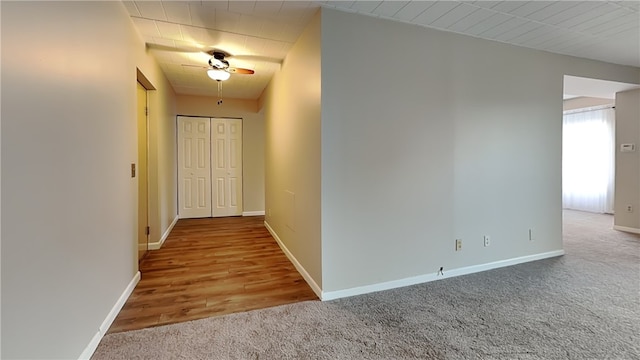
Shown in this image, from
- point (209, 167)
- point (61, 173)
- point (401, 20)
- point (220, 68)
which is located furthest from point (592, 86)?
point (209, 167)

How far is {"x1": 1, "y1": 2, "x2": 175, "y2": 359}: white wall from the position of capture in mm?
1149

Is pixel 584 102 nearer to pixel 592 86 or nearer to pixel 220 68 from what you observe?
pixel 592 86

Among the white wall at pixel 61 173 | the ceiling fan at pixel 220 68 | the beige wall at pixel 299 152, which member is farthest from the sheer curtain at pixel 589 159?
the white wall at pixel 61 173

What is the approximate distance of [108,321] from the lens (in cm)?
201

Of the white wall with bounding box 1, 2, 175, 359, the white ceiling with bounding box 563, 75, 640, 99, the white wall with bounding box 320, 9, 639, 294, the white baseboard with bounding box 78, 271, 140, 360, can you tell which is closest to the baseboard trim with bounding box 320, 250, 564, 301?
the white wall with bounding box 320, 9, 639, 294

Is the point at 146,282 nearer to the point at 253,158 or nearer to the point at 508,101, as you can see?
the point at 253,158

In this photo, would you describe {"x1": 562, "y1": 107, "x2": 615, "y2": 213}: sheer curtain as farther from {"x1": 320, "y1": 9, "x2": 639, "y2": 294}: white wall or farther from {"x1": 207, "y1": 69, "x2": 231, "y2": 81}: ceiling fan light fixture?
{"x1": 207, "y1": 69, "x2": 231, "y2": 81}: ceiling fan light fixture

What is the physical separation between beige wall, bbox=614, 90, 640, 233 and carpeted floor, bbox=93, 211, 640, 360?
8.76 feet

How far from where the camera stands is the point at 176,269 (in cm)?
312

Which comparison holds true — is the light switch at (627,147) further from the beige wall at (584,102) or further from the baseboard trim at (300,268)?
the baseboard trim at (300,268)

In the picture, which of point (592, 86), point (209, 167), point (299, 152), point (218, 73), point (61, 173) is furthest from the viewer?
point (209, 167)

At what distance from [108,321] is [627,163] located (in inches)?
281

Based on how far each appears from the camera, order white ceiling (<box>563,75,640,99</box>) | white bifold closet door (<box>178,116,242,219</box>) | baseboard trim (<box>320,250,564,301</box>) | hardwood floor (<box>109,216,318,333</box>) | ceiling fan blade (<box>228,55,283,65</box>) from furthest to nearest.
A: white bifold closet door (<box>178,116,242,219</box>) < white ceiling (<box>563,75,640,99</box>) < ceiling fan blade (<box>228,55,283,65</box>) < baseboard trim (<box>320,250,564,301</box>) < hardwood floor (<box>109,216,318,333</box>)

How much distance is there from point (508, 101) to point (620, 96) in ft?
10.3
